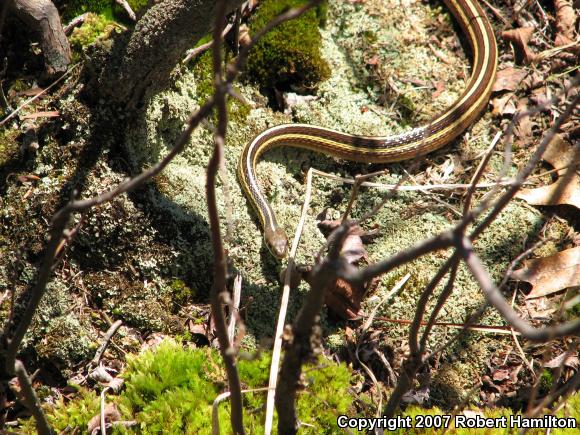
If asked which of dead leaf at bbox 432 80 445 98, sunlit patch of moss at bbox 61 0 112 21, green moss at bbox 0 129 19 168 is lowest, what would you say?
green moss at bbox 0 129 19 168

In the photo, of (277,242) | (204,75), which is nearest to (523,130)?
(277,242)

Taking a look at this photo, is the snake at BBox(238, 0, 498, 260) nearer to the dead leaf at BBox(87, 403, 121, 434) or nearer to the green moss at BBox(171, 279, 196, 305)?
the green moss at BBox(171, 279, 196, 305)

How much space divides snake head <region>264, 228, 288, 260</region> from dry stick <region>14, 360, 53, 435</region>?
1.94 metres

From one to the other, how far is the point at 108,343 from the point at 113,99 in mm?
1739

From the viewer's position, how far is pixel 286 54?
486cm

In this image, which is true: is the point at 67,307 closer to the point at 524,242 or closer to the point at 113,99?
the point at 113,99

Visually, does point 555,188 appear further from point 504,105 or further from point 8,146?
point 8,146

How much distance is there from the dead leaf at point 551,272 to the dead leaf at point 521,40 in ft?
6.93

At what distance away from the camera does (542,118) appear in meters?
5.14

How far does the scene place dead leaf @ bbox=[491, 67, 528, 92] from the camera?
5.27 metres

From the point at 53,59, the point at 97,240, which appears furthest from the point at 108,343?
the point at 53,59

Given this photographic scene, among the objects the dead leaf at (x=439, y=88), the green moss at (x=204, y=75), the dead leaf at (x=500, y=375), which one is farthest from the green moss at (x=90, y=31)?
the dead leaf at (x=500, y=375)

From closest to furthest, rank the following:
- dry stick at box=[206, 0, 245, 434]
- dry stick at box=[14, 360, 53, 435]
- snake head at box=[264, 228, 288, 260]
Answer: dry stick at box=[206, 0, 245, 434] → dry stick at box=[14, 360, 53, 435] → snake head at box=[264, 228, 288, 260]

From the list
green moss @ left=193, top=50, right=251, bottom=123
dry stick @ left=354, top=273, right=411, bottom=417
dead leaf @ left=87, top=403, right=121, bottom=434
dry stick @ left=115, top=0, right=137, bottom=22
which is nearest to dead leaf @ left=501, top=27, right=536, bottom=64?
dry stick @ left=354, top=273, right=411, bottom=417
